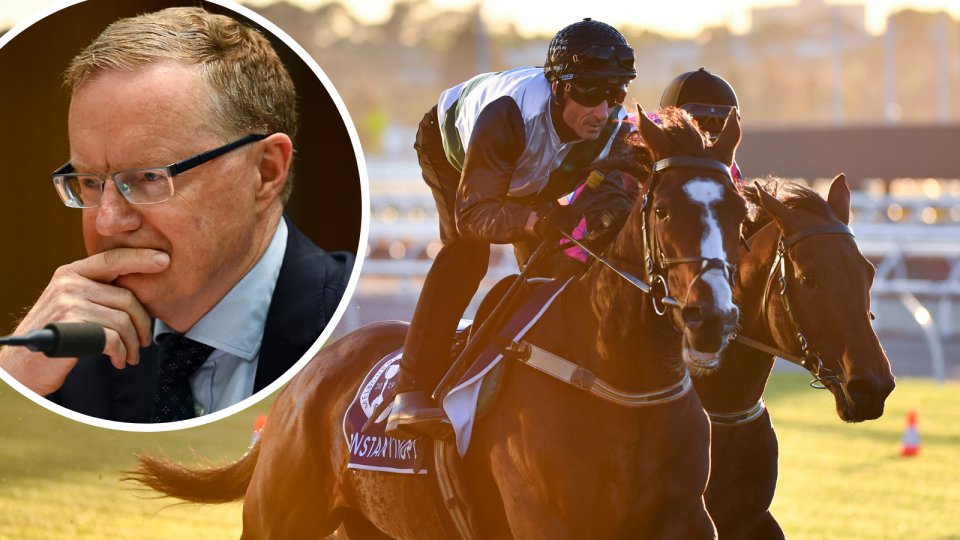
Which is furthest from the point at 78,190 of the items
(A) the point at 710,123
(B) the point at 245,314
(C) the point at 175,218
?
(A) the point at 710,123

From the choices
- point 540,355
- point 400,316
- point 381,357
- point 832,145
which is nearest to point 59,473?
point 381,357

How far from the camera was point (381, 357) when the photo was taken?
400cm

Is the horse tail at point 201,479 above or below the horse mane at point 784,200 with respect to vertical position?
below

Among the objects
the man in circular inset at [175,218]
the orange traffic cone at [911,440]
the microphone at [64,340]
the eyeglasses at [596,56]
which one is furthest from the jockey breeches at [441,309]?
the orange traffic cone at [911,440]

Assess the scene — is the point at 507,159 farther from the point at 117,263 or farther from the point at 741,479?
the point at 741,479

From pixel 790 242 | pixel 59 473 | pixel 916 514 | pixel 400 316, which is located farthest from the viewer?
pixel 400 316

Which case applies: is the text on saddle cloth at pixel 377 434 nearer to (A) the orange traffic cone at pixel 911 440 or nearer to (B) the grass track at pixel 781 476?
(B) the grass track at pixel 781 476

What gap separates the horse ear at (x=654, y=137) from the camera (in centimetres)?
270

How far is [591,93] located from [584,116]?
10 centimetres

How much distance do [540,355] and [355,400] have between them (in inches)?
42.3

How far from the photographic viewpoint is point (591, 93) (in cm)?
304

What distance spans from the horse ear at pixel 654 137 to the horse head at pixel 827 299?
864mm

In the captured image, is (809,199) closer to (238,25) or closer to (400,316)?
(238,25)

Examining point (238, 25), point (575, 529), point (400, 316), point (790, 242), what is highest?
point (238, 25)
